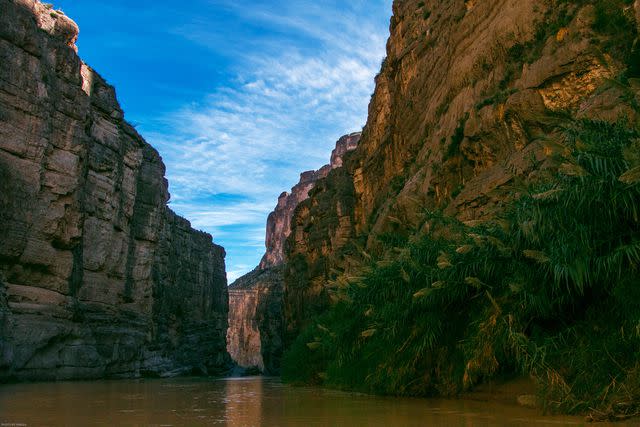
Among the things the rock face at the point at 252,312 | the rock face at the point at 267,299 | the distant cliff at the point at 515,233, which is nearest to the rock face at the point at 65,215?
the distant cliff at the point at 515,233

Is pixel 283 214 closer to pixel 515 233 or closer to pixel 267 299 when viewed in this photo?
pixel 267 299

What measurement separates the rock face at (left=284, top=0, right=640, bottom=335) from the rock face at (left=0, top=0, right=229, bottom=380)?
1439cm

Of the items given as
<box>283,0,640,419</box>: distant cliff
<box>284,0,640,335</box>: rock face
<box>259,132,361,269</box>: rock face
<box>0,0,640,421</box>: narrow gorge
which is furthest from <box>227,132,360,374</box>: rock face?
<box>283,0,640,419</box>: distant cliff

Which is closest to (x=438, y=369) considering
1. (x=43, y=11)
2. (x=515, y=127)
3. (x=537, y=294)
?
(x=537, y=294)

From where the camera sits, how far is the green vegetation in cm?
595

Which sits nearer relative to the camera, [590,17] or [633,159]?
[633,159]

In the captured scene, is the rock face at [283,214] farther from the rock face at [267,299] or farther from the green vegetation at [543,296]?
the green vegetation at [543,296]

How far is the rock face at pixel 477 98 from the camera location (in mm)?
11953

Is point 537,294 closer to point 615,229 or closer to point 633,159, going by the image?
point 615,229

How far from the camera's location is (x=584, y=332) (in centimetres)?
680

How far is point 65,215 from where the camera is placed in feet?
93.8

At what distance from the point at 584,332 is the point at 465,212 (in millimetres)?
7407

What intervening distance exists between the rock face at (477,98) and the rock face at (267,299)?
20768mm

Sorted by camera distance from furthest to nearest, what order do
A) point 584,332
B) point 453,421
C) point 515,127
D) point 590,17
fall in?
1. point 515,127
2. point 590,17
3. point 584,332
4. point 453,421
